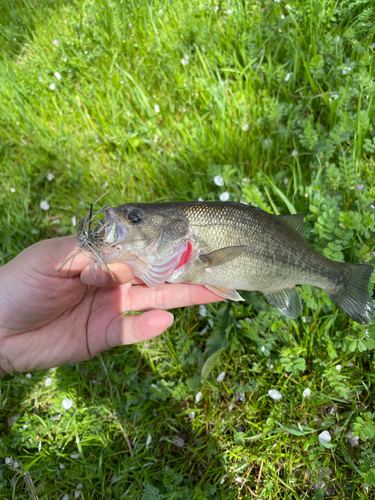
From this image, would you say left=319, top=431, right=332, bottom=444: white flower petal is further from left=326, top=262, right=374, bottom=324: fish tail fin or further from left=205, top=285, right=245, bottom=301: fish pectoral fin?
left=205, top=285, right=245, bottom=301: fish pectoral fin

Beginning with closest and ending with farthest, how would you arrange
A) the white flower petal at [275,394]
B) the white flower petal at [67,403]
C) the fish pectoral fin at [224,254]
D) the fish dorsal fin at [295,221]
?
1. the fish pectoral fin at [224,254]
2. the fish dorsal fin at [295,221]
3. the white flower petal at [275,394]
4. the white flower petal at [67,403]

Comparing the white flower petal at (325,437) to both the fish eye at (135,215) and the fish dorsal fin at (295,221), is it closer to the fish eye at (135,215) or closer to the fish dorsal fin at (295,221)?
the fish dorsal fin at (295,221)

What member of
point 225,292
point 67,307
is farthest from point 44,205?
point 225,292

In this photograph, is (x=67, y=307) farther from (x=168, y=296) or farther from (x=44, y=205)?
(x=44, y=205)

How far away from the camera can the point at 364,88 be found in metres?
3.47

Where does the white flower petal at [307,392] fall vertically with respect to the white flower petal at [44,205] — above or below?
below

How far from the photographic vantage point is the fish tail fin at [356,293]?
8.35 feet

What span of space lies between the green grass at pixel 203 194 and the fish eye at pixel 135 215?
1.07m

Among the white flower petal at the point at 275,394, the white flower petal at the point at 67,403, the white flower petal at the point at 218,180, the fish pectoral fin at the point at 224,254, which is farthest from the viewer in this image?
the white flower petal at the point at 218,180

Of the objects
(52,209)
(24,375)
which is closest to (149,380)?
(24,375)

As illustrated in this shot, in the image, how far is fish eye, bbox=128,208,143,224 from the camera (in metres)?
2.41

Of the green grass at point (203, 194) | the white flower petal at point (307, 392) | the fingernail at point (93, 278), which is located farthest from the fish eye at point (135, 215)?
the white flower petal at point (307, 392)

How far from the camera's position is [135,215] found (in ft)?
7.97

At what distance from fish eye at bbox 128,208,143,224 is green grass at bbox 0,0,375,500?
1.07m
